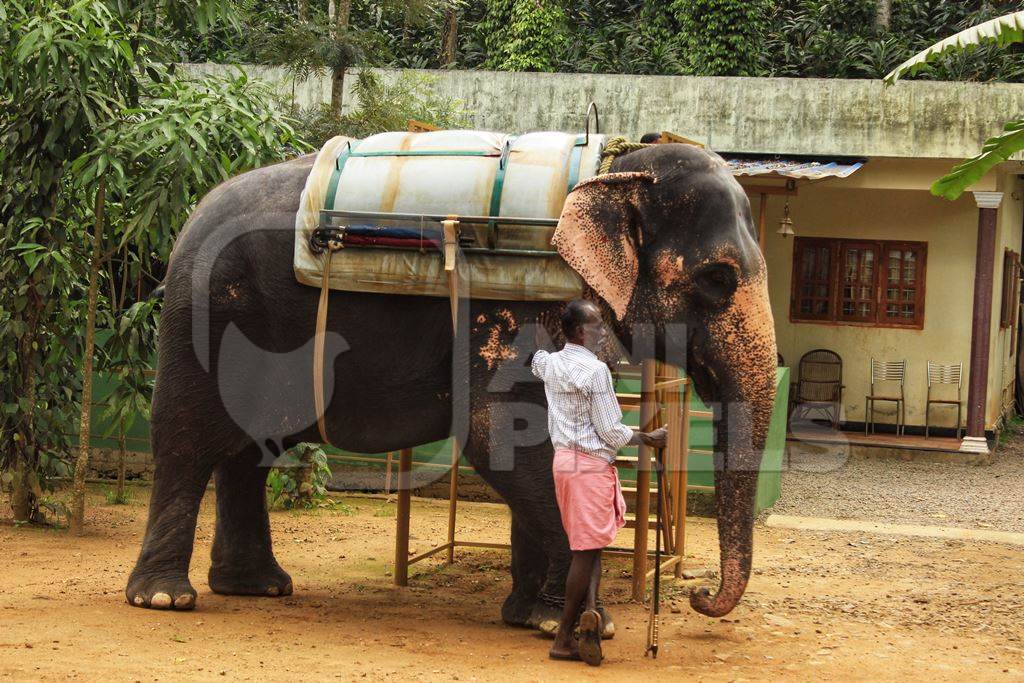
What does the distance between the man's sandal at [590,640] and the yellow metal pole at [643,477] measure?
1.02 m

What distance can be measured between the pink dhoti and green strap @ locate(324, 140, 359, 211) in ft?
5.75

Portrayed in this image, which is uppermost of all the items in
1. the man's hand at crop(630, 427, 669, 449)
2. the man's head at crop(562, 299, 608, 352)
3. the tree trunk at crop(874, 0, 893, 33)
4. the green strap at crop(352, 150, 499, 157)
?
the tree trunk at crop(874, 0, 893, 33)

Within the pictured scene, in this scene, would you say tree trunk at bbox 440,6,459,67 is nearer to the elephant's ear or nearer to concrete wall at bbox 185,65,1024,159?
concrete wall at bbox 185,65,1024,159

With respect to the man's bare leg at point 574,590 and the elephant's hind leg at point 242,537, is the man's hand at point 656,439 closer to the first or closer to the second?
the man's bare leg at point 574,590

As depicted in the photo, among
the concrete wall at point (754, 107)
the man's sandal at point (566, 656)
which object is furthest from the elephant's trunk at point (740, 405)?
the concrete wall at point (754, 107)

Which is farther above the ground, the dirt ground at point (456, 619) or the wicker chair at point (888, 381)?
the wicker chair at point (888, 381)

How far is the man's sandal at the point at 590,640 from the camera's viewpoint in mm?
5477

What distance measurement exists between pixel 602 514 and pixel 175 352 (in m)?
2.41

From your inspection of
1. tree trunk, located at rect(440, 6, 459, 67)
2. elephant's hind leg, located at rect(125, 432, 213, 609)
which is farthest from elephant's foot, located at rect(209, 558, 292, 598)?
tree trunk, located at rect(440, 6, 459, 67)

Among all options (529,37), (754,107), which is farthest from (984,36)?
(529,37)

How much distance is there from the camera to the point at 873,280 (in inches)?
639

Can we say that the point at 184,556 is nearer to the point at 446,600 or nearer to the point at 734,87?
the point at 446,600

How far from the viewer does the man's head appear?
5.54 meters

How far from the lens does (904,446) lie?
14969mm
